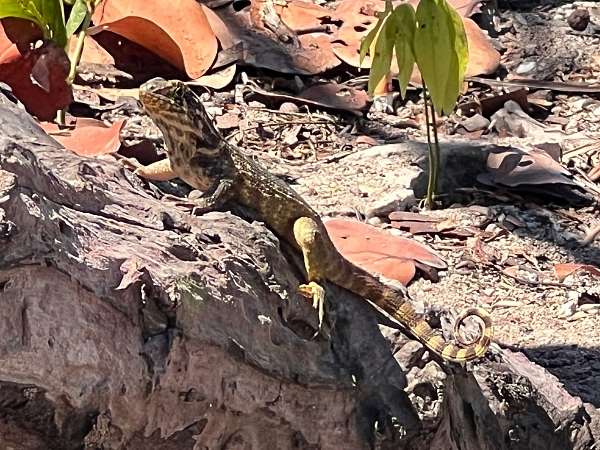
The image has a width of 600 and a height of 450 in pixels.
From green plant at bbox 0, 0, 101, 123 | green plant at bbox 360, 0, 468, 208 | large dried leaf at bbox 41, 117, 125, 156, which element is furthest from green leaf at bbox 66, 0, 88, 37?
green plant at bbox 360, 0, 468, 208

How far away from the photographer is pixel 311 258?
2912 millimetres

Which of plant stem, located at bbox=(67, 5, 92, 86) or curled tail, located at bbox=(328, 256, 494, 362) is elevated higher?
curled tail, located at bbox=(328, 256, 494, 362)

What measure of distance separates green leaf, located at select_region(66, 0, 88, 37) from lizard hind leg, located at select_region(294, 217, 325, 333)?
2359 millimetres

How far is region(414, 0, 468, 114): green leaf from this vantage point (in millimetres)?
4516

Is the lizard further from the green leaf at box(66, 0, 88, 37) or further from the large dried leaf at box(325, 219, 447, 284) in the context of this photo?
the green leaf at box(66, 0, 88, 37)

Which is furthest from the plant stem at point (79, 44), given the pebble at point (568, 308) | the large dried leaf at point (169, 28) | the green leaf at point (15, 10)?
the pebble at point (568, 308)

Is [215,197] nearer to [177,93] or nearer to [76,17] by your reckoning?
[177,93]

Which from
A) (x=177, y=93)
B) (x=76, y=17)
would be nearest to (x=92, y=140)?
(x=177, y=93)

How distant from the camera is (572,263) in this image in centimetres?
498

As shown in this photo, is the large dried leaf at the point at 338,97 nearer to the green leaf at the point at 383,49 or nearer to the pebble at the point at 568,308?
the green leaf at the point at 383,49

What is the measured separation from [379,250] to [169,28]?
1965mm

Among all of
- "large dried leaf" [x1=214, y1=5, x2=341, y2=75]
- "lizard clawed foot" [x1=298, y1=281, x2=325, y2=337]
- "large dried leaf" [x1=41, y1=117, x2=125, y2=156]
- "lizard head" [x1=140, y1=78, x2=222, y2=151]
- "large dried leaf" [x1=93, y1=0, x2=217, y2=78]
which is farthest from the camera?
"large dried leaf" [x1=214, y1=5, x2=341, y2=75]

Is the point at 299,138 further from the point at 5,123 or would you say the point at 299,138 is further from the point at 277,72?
the point at 5,123

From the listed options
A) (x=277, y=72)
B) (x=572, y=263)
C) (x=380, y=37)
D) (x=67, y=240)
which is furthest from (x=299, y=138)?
(x=67, y=240)
